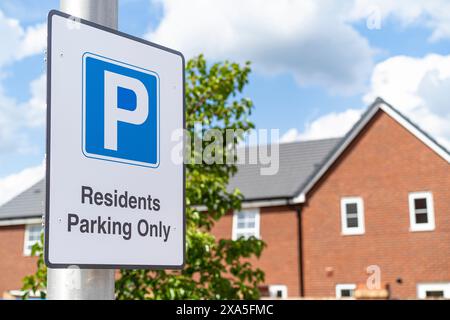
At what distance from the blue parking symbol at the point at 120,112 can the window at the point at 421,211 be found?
2724 centimetres

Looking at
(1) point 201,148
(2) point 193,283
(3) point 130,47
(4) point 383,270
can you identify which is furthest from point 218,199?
(4) point 383,270

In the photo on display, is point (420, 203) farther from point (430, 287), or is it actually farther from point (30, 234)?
point (30, 234)

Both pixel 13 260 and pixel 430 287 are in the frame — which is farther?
pixel 13 260

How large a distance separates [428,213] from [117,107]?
27.5 metres

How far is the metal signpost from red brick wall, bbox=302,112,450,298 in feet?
87.9

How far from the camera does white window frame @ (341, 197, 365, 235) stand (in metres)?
29.4

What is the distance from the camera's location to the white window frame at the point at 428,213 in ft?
92.0

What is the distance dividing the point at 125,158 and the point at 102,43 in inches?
15.8

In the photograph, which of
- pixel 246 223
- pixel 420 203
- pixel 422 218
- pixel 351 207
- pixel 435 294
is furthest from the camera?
pixel 246 223

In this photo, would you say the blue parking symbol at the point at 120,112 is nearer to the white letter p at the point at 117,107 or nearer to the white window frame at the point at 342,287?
the white letter p at the point at 117,107

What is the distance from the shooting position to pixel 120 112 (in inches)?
89.7

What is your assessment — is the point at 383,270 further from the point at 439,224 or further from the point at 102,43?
the point at 102,43

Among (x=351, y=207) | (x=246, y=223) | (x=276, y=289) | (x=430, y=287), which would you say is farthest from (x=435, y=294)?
(x=246, y=223)

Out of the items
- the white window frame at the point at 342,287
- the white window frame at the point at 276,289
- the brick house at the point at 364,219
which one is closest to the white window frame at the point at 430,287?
the brick house at the point at 364,219
